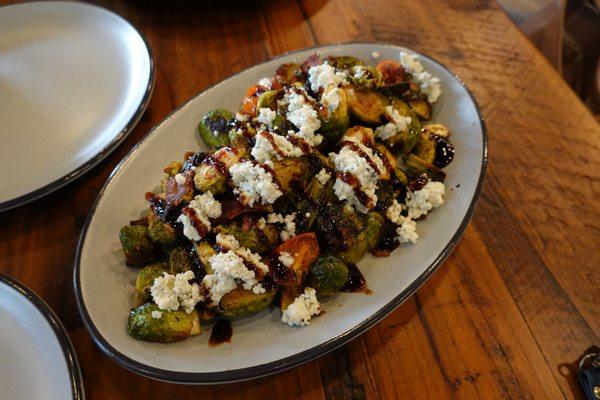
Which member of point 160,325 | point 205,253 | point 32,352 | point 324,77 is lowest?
point 32,352

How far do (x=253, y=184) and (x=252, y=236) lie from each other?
20 centimetres

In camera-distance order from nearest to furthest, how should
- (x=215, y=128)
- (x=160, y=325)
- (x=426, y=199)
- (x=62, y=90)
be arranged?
(x=160, y=325), (x=426, y=199), (x=215, y=128), (x=62, y=90)

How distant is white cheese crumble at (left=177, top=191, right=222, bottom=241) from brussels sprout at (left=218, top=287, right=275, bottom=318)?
0.25 metres

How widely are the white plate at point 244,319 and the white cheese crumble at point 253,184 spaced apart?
44 centimetres

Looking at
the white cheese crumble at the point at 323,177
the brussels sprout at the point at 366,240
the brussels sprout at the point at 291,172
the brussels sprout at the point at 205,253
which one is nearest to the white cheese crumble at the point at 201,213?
the brussels sprout at the point at 205,253

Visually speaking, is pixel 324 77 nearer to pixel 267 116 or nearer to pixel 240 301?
pixel 267 116

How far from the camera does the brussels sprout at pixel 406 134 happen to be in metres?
1.96

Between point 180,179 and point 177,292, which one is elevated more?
point 180,179

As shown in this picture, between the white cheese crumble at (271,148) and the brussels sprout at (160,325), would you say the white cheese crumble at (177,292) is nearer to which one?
the brussels sprout at (160,325)

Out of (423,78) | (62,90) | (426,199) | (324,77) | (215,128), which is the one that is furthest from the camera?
(62,90)

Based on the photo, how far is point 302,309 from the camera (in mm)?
1565

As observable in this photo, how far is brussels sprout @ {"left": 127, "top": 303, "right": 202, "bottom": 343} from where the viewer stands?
151cm

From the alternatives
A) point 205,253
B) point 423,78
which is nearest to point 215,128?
point 205,253

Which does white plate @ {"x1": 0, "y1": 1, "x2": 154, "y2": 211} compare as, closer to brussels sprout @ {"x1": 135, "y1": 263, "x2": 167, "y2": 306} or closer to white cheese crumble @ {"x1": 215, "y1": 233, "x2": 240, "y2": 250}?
brussels sprout @ {"x1": 135, "y1": 263, "x2": 167, "y2": 306}
